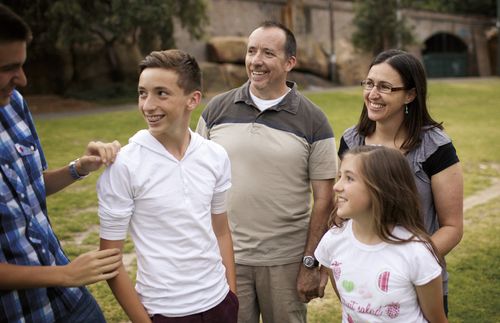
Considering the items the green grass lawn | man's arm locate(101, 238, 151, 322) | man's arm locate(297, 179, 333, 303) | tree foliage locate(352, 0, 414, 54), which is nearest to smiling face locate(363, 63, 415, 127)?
man's arm locate(297, 179, 333, 303)

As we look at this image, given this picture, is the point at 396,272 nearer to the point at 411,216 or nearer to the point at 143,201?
the point at 411,216

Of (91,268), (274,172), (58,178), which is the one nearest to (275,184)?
(274,172)

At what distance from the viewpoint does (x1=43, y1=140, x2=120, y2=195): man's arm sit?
2.22m

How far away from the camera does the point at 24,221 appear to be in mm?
2004

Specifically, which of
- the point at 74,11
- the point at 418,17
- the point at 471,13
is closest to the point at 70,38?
the point at 74,11

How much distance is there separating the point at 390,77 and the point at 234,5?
2522cm

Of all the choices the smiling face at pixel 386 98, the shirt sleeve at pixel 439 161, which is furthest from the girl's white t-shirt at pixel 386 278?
the smiling face at pixel 386 98

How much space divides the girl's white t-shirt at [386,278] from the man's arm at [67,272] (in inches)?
38.7

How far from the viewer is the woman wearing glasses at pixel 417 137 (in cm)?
265

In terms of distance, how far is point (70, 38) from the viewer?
17.1 meters

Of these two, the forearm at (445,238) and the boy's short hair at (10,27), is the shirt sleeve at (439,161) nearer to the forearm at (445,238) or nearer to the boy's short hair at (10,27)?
the forearm at (445,238)

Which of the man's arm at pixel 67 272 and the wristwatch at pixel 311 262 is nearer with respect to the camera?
the man's arm at pixel 67 272

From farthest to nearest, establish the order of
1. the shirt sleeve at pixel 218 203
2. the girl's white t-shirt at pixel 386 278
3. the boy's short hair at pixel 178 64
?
the shirt sleeve at pixel 218 203 → the boy's short hair at pixel 178 64 → the girl's white t-shirt at pixel 386 278

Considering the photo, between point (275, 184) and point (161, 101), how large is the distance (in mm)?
985
